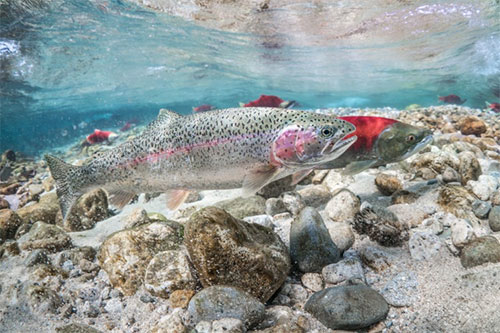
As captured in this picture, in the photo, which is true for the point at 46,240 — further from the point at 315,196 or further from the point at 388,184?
the point at 388,184

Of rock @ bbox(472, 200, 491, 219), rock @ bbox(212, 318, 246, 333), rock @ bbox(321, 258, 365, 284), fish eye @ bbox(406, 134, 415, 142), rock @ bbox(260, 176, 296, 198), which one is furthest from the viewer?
rock @ bbox(260, 176, 296, 198)

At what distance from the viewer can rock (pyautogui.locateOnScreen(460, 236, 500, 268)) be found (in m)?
2.38

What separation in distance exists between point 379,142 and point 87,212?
16.3 feet

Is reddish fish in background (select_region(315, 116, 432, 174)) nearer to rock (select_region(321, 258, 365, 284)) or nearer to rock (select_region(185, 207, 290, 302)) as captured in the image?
rock (select_region(321, 258, 365, 284))

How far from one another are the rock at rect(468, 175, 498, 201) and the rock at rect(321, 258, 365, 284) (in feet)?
6.83

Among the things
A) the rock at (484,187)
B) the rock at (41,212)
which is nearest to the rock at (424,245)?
the rock at (484,187)

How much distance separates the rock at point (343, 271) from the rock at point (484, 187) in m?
2.08

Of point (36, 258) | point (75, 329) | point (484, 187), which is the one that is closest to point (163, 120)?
point (75, 329)

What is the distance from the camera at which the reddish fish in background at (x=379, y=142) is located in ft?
12.8

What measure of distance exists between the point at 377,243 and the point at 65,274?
341 centimetres

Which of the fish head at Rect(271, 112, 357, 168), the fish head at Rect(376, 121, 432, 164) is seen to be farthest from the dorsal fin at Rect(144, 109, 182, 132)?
the fish head at Rect(376, 121, 432, 164)

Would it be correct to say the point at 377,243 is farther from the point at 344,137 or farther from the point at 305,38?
the point at 305,38

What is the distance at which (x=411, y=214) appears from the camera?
3.31 m

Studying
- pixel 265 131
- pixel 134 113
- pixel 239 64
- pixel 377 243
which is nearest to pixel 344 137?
pixel 265 131
